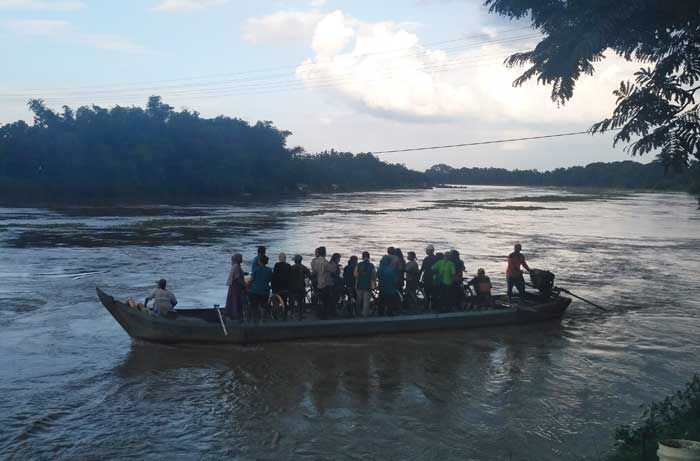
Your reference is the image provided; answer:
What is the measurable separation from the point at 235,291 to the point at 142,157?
265 ft

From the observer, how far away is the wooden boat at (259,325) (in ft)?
44.5

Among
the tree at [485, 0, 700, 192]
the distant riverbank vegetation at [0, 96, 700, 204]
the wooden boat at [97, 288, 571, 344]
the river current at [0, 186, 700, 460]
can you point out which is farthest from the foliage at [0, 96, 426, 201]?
the tree at [485, 0, 700, 192]

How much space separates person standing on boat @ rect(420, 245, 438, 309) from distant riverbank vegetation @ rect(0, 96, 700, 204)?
6231 centimetres

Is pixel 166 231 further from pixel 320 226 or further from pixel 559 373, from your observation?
pixel 559 373

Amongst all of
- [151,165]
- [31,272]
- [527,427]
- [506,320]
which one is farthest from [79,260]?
[151,165]

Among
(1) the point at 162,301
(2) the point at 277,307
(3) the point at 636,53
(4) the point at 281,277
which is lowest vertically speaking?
(2) the point at 277,307

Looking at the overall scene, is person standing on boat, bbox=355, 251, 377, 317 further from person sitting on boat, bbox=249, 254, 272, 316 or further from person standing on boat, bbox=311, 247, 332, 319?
person sitting on boat, bbox=249, 254, 272, 316

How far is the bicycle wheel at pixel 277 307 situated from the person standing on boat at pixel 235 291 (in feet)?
2.33

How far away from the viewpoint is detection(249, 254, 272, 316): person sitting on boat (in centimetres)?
1369

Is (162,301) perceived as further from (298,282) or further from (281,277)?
(298,282)

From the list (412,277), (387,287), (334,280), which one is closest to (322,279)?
(334,280)

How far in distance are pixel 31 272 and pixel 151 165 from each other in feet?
229

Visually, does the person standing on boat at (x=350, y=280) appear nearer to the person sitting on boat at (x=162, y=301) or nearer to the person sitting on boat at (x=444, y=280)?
the person sitting on boat at (x=444, y=280)

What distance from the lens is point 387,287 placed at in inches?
585
